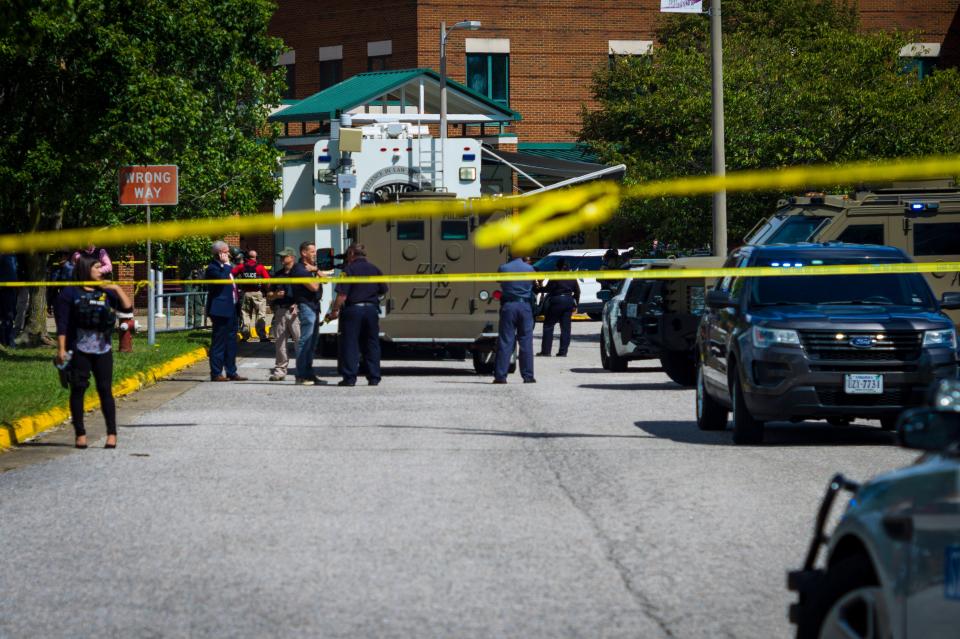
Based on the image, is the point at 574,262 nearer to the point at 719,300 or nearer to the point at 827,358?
the point at 719,300

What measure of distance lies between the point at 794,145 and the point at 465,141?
8.24 metres

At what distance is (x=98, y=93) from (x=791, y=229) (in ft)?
32.1

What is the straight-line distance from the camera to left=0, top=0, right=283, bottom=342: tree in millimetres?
22516

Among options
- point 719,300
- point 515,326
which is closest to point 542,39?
point 515,326

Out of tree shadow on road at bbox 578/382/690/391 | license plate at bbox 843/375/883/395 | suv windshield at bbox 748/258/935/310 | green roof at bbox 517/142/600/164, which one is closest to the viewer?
license plate at bbox 843/375/883/395

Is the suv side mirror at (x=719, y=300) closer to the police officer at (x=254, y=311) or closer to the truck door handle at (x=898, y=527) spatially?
the truck door handle at (x=898, y=527)

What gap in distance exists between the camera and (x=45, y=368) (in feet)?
69.8

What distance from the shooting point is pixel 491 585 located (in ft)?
26.2

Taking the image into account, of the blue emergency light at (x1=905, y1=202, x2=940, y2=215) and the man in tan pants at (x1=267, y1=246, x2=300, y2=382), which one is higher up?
the blue emergency light at (x1=905, y1=202, x2=940, y2=215)

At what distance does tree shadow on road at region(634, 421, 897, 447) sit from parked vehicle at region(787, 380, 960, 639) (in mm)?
8752

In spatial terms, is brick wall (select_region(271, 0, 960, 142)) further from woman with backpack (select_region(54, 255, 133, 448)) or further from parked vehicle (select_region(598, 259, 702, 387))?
woman with backpack (select_region(54, 255, 133, 448))

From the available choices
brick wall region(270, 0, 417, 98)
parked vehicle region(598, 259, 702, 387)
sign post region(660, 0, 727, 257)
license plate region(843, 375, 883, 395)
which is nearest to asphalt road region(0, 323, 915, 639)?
license plate region(843, 375, 883, 395)

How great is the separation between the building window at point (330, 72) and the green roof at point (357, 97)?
12507 millimetres

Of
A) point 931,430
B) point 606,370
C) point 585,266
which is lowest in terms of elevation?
point 606,370
